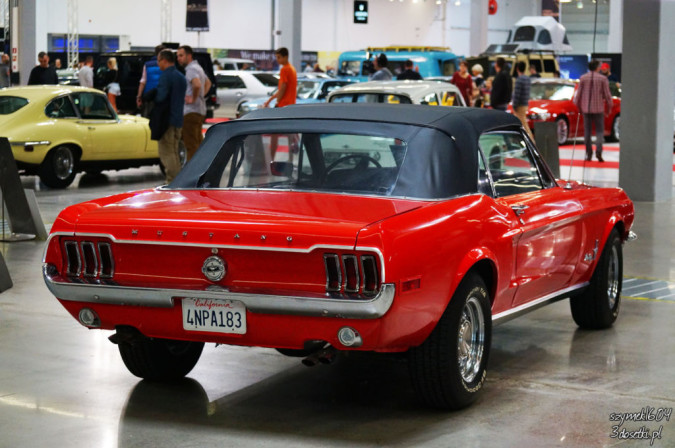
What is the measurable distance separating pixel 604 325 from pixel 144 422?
339cm

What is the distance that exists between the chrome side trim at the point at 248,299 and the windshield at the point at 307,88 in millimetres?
25036

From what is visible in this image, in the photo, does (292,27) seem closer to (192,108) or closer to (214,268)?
(192,108)

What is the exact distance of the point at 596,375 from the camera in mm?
6195

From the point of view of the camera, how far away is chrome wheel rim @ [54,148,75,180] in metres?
15.9

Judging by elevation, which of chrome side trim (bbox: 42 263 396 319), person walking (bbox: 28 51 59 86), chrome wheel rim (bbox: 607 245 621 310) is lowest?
chrome wheel rim (bbox: 607 245 621 310)

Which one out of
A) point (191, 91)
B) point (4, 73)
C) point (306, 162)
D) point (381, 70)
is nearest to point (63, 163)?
point (191, 91)

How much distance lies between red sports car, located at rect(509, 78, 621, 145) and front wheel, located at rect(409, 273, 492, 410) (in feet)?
58.1

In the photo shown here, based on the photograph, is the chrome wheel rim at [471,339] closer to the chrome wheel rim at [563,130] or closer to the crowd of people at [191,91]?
the crowd of people at [191,91]

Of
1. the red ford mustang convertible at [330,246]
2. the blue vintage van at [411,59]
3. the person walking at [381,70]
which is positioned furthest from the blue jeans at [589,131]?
the blue vintage van at [411,59]

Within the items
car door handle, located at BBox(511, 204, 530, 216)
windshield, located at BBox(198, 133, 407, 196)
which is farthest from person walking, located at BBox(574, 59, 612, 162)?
windshield, located at BBox(198, 133, 407, 196)

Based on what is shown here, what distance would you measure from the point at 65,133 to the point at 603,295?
10290 mm

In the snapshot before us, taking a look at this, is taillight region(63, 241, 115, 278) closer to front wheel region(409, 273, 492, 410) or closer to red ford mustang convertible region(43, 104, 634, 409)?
red ford mustang convertible region(43, 104, 634, 409)

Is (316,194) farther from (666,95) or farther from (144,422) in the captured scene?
(666,95)

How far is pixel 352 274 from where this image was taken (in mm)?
4918
